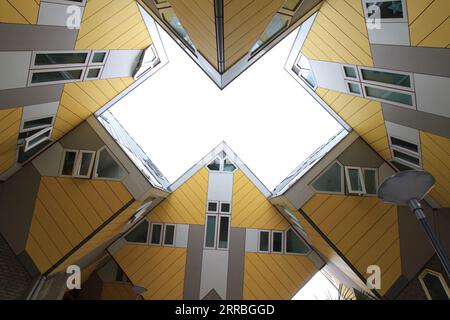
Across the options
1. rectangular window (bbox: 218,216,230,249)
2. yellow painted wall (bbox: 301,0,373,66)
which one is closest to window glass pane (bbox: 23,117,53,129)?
rectangular window (bbox: 218,216,230,249)

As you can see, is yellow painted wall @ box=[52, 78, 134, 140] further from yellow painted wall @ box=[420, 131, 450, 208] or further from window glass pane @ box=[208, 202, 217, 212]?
yellow painted wall @ box=[420, 131, 450, 208]

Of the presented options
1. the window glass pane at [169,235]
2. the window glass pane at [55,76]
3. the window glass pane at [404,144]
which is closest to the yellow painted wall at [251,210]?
the window glass pane at [169,235]

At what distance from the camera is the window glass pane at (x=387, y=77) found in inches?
220

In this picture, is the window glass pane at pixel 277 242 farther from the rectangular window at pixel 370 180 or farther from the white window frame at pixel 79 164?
the white window frame at pixel 79 164

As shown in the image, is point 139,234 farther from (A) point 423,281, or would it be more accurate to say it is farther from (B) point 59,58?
(A) point 423,281

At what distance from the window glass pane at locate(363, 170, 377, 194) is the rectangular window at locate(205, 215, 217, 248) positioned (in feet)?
15.8

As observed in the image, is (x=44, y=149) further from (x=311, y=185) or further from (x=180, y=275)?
(x=311, y=185)

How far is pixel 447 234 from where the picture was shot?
8.05m

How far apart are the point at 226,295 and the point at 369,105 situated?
22.9ft

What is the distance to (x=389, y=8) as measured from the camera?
4.73m

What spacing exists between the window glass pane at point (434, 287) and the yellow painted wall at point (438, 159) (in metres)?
1.79

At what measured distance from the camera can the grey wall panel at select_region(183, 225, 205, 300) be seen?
34.3ft

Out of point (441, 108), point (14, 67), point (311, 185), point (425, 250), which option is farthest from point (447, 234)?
point (14, 67)

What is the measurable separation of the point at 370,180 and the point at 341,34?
4026mm
